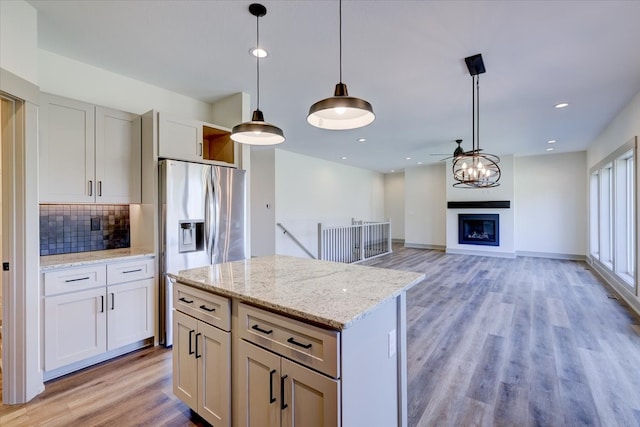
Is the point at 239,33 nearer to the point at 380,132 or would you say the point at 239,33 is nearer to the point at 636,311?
the point at 380,132

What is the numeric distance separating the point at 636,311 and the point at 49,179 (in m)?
6.73

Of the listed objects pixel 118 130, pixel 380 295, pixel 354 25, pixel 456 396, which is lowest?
pixel 456 396

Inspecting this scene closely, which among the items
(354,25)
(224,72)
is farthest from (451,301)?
(224,72)

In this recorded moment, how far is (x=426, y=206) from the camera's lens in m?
9.52

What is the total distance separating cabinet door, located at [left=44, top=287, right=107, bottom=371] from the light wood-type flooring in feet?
0.57

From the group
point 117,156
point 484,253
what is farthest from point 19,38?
point 484,253

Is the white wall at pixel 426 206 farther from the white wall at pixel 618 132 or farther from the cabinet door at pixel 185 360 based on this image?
the cabinet door at pixel 185 360

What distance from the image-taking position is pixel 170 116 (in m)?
3.03

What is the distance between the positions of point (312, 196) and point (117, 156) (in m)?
5.60

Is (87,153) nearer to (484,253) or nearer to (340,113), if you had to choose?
(340,113)

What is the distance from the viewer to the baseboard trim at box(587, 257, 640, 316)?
391cm

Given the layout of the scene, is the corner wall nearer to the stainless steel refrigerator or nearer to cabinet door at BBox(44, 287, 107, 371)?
the stainless steel refrigerator

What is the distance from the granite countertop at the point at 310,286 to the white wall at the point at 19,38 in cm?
182

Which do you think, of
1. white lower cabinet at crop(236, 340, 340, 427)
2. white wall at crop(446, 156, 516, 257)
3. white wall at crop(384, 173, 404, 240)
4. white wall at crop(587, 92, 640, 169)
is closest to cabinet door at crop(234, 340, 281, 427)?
white lower cabinet at crop(236, 340, 340, 427)
